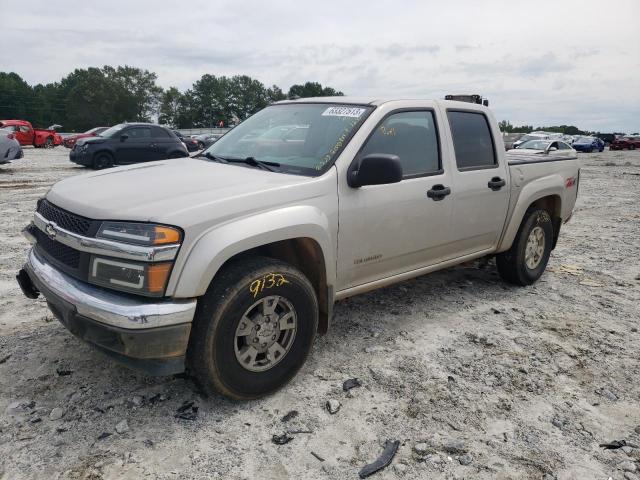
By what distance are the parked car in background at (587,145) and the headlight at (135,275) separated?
48147mm

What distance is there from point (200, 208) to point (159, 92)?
3531 inches

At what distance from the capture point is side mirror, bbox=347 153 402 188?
10.3ft

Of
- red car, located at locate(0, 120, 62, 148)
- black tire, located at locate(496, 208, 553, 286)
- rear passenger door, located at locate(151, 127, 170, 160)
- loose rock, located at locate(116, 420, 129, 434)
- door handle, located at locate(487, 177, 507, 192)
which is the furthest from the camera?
red car, located at locate(0, 120, 62, 148)

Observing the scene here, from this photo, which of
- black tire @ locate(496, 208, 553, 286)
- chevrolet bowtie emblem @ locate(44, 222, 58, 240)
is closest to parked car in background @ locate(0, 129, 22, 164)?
chevrolet bowtie emblem @ locate(44, 222, 58, 240)

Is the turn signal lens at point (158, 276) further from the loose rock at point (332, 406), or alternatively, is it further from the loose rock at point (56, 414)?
the loose rock at point (332, 406)

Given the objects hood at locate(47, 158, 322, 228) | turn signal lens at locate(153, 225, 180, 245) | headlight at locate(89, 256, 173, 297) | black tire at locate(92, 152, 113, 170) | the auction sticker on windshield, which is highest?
the auction sticker on windshield

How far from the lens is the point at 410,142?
12.6ft

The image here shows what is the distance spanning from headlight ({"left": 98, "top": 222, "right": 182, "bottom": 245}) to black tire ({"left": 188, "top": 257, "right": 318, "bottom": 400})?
0.39m

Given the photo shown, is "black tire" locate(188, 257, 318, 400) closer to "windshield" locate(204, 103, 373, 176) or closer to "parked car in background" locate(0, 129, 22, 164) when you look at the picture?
"windshield" locate(204, 103, 373, 176)

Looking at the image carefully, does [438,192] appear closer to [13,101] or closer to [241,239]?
[241,239]

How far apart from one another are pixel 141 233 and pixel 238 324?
0.73 meters

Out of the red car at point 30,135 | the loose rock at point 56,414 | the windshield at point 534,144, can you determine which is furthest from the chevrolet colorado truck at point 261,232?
the red car at point 30,135

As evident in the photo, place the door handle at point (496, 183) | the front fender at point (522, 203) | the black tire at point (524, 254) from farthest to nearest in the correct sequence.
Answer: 1. the black tire at point (524, 254)
2. the front fender at point (522, 203)
3. the door handle at point (496, 183)

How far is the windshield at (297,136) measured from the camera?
342cm
